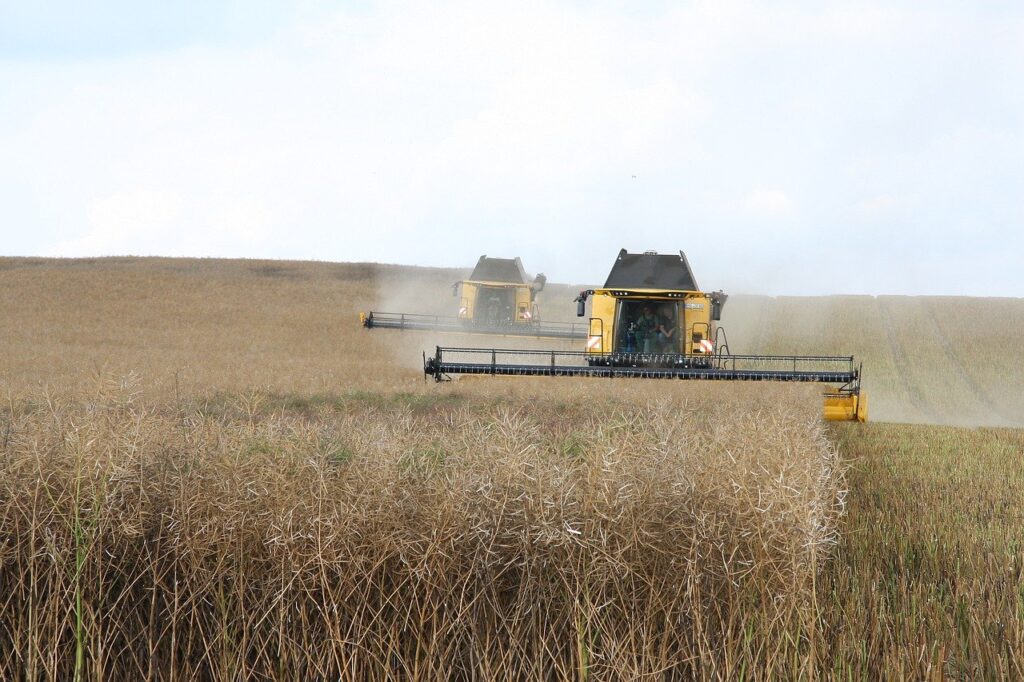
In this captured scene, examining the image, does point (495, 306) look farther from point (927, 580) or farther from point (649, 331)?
point (927, 580)

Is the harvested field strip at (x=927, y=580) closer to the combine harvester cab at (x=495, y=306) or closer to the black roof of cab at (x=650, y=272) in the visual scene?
the black roof of cab at (x=650, y=272)

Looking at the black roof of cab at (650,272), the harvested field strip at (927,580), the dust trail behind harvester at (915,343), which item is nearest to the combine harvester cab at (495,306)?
the black roof of cab at (650,272)

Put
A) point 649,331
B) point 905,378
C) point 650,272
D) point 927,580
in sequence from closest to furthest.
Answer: point 927,580 → point 649,331 → point 650,272 → point 905,378

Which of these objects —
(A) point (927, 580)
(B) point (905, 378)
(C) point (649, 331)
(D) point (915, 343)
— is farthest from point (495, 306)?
(D) point (915, 343)

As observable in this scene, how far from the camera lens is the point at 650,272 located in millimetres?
16016

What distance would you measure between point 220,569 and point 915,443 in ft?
35.1

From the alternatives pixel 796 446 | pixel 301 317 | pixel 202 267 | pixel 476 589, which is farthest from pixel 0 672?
pixel 202 267

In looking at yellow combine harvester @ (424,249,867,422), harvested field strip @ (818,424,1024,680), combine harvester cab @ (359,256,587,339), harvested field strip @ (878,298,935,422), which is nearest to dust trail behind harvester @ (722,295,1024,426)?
harvested field strip @ (878,298,935,422)

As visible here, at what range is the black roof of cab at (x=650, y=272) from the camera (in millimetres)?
15906

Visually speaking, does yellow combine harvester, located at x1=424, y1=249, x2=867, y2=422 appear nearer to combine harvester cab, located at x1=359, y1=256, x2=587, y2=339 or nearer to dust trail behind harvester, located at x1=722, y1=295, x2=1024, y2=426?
combine harvester cab, located at x1=359, y1=256, x2=587, y2=339

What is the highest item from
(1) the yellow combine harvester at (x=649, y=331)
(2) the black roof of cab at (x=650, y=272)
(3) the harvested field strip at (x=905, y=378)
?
(2) the black roof of cab at (x=650, y=272)

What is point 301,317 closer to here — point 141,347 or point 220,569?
point 141,347

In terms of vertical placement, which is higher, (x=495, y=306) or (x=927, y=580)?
(x=495, y=306)

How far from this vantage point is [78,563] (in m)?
4.44
